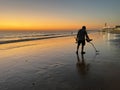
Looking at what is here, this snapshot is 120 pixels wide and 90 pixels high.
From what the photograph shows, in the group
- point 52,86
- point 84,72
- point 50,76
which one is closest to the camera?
point 52,86

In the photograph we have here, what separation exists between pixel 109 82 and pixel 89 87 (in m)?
0.85

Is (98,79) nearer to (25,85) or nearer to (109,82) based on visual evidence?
(109,82)

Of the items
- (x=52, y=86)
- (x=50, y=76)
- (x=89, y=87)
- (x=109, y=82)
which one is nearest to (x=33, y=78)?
(x=50, y=76)

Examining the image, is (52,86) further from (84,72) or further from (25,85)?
(84,72)

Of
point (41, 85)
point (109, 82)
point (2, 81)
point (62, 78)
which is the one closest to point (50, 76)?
point (62, 78)

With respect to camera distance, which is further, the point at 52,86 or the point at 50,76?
the point at 50,76

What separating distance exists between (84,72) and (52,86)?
7.70 feet

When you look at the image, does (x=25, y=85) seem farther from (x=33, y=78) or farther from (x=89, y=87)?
(x=89, y=87)

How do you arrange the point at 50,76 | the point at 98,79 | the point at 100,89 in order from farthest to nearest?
the point at 50,76 → the point at 98,79 → the point at 100,89

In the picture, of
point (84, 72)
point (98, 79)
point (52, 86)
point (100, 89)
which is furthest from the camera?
point (84, 72)

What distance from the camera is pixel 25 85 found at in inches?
248

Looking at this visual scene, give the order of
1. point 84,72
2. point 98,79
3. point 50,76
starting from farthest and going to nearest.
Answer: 1. point 84,72
2. point 50,76
3. point 98,79

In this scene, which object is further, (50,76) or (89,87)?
(50,76)

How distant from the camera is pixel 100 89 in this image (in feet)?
18.7
